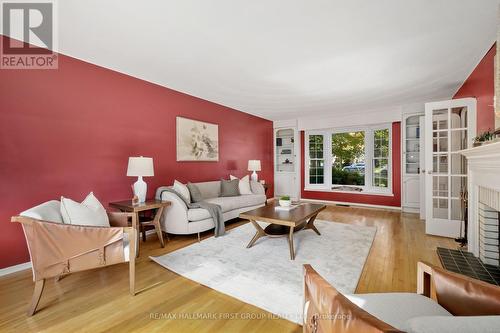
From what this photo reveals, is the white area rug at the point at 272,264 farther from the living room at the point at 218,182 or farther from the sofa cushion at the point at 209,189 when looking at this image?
the sofa cushion at the point at 209,189

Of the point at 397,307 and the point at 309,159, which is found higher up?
the point at 309,159

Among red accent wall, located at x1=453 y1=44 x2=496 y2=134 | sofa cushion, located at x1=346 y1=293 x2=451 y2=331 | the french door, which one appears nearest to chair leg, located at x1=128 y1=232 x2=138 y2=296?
sofa cushion, located at x1=346 y1=293 x2=451 y2=331

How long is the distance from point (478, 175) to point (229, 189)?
3.72m

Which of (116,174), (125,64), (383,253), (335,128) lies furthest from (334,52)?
(335,128)

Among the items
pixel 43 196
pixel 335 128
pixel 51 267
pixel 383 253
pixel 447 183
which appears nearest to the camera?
pixel 51 267

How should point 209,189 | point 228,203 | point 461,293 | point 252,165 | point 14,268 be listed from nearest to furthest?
point 461,293
point 14,268
point 228,203
point 209,189
point 252,165

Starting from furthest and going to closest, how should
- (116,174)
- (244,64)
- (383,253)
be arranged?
(116,174) → (244,64) → (383,253)

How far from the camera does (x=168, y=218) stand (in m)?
3.45

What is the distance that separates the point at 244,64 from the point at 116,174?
2.47 m

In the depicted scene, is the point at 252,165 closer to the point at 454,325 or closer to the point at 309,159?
→ the point at 309,159

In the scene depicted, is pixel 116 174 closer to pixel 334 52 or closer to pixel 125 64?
pixel 125 64

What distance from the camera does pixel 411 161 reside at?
17.4 ft

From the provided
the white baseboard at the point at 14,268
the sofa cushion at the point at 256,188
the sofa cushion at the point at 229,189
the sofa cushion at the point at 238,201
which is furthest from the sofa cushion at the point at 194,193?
the white baseboard at the point at 14,268

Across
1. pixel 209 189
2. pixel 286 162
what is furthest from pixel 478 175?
pixel 286 162
